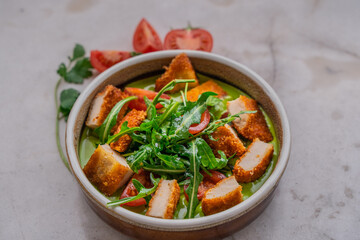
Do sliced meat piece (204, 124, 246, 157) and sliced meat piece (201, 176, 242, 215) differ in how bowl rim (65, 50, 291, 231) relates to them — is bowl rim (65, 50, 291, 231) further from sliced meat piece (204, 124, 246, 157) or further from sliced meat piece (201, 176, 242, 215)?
sliced meat piece (204, 124, 246, 157)

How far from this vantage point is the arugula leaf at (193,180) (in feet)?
8.18

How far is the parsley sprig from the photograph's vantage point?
3.32 m

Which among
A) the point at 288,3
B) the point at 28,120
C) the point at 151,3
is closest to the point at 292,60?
the point at 288,3

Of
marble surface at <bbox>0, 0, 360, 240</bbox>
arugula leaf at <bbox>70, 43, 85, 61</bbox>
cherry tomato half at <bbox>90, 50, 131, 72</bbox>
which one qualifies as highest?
arugula leaf at <bbox>70, 43, 85, 61</bbox>

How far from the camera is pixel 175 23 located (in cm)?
396

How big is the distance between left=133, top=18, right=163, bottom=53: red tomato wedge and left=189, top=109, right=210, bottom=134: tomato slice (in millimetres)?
972

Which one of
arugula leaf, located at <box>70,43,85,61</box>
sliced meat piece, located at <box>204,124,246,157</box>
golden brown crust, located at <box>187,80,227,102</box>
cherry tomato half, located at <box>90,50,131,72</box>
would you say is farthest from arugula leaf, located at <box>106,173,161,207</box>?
arugula leaf, located at <box>70,43,85,61</box>

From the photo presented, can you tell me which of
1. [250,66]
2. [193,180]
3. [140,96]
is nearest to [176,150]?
[193,180]

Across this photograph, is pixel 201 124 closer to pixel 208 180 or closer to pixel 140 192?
pixel 208 180

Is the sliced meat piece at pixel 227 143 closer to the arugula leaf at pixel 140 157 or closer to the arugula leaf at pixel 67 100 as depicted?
the arugula leaf at pixel 140 157

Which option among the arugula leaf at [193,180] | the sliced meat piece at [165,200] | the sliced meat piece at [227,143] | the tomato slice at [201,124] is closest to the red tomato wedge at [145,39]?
the tomato slice at [201,124]

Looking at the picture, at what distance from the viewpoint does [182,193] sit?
8.53 ft

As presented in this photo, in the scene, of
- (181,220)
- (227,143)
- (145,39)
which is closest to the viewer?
(181,220)

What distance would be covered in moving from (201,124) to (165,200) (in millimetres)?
543
